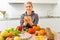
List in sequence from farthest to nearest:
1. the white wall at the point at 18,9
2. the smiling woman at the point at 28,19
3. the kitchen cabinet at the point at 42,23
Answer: the white wall at the point at 18,9 < the kitchen cabinet at the point at 42,23 < the smiling woman at the point at 28,19

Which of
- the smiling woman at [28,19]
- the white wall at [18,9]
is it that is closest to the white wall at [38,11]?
the white wall at [18,9]

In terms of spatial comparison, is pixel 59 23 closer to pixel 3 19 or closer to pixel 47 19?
pixel 47 19

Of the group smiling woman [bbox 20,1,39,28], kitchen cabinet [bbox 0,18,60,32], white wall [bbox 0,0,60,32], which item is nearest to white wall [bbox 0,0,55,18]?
white wall [bbox 0,0,60,32]

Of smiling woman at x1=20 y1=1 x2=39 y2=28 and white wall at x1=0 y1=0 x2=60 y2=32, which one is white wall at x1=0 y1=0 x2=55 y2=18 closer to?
white wall at x1=0 y1=0 x2=60 y2=32

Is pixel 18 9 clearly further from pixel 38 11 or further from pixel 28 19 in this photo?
pixel 28 19

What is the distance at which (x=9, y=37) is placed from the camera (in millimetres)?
1652

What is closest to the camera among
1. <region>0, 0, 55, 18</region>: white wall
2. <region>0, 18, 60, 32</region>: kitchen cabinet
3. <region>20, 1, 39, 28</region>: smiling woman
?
<region>20, 1, 39, 28</region>: smiling woman

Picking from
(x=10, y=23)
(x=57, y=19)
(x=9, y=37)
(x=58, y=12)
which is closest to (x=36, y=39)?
(x=9, y=37)

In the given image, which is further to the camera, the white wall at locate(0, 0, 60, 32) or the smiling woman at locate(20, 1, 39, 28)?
the white wall at locate(0, 0, 60, 32)

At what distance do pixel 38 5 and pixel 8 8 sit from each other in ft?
3.21

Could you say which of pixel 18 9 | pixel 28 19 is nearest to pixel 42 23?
pixel 18 9

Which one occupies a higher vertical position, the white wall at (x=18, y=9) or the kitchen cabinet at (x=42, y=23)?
the white wall at (x=18, y=9)

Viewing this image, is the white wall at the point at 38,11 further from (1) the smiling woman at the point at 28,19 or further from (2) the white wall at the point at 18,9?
(1) the smiling woman at the point at 28,19

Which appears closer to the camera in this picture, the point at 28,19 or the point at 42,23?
the point at 28,19
